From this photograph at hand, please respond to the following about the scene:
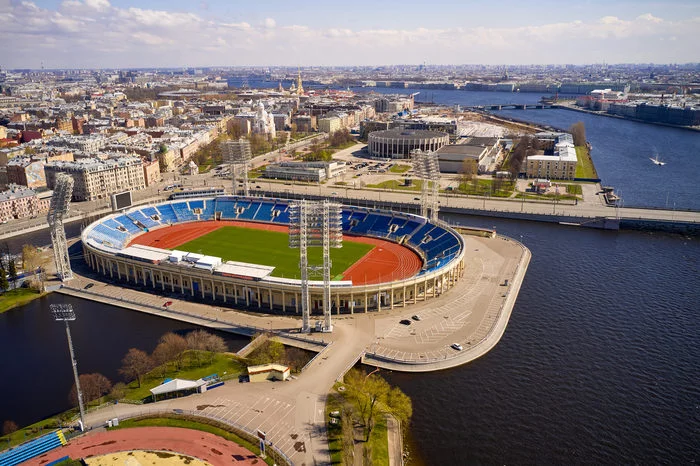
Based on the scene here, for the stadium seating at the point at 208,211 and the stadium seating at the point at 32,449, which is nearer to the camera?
the stadium seating at the point at 32,449

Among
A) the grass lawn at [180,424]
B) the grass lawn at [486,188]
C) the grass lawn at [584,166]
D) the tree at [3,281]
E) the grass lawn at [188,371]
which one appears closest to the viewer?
the grass lawn at [180,424]

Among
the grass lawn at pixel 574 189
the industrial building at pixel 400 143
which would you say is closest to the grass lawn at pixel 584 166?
the grass lawn at pixel 574 189

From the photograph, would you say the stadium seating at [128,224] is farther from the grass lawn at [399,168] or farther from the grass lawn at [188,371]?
the grass lawn at [399,168]

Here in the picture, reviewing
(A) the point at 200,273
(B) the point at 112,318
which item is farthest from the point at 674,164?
(B) the point at 112,318

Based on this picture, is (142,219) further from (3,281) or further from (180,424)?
(180,424)

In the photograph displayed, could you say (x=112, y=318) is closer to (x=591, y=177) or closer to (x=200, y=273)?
(x=200, y=273)

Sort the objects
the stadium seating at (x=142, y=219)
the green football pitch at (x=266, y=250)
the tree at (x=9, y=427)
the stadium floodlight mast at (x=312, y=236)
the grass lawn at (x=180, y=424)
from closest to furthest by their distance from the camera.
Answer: the grass lawn at (x=180, y=424) < the tree at (x=9, y=427) < the stadium floodlight mast at (x=312, y=236) < the green football pitch at (x=266, y=250) < the stadium seating at (x=142, y=219)
